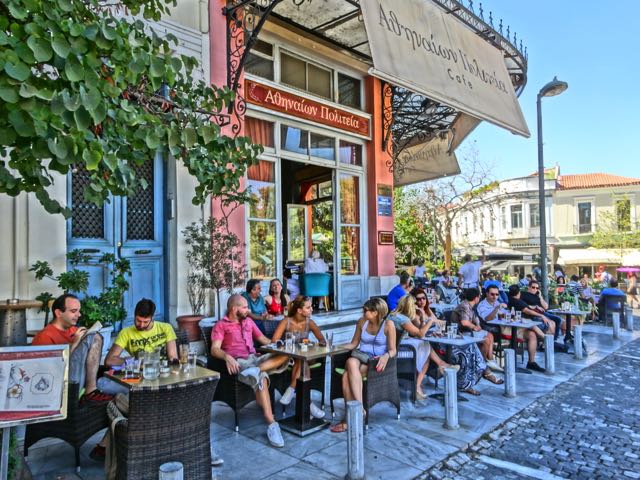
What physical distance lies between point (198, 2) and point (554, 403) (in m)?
7.70

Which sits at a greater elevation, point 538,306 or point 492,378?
point 538,306

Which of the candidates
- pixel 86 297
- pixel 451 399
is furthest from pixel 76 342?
pixel 451 399

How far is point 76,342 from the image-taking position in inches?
149

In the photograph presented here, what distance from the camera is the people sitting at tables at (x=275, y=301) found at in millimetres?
7237

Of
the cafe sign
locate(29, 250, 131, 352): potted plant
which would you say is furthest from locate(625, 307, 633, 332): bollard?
locate(29, 250, 131, 352): potted plant

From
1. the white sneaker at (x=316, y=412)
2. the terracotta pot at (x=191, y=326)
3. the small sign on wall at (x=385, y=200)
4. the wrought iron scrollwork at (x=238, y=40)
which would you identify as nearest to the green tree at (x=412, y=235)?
the small sign on wall at (x=385, y=200)

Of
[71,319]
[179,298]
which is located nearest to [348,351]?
[71,319]

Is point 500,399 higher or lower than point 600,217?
lower

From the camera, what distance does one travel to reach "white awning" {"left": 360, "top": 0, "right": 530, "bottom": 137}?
16.4 feet

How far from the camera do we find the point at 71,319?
3.94 meters

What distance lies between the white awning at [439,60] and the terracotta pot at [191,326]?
13.4 feet

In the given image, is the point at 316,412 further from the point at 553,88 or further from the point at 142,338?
the point at 553,88

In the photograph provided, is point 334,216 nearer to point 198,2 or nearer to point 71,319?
point 198,2

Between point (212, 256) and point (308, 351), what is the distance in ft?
9.22
